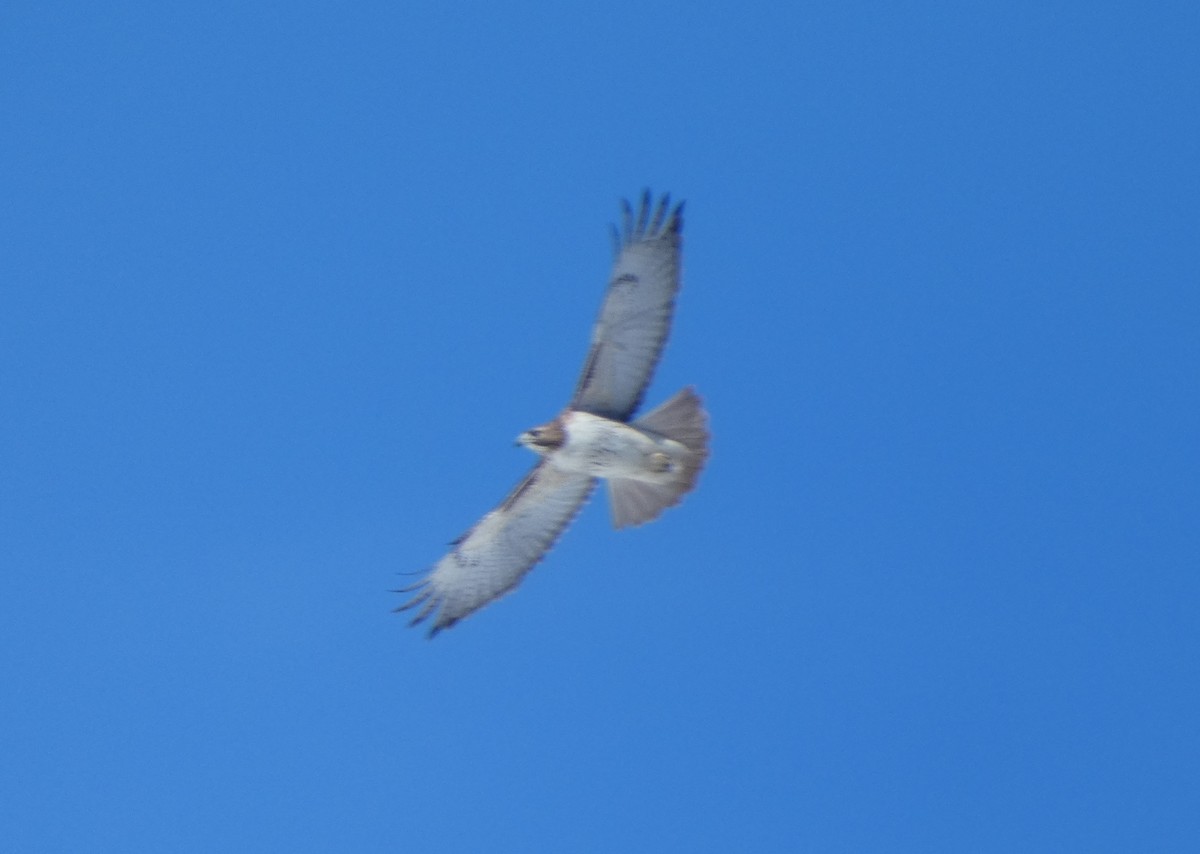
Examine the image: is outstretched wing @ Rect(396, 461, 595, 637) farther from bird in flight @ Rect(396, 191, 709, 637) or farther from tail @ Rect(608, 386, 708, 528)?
tail @ Rect(608, 386, 708, 528)

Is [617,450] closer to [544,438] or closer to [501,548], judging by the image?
[544,438]

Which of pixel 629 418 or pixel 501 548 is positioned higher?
pixel 629 418

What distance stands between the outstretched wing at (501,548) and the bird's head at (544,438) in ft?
1.43

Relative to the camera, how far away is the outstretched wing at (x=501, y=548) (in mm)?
13516

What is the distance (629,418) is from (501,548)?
160 cm

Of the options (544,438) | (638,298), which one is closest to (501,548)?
(544,438)

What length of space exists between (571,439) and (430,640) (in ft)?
7.27

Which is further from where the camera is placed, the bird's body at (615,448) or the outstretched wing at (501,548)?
the outstretched wing at (501,548)

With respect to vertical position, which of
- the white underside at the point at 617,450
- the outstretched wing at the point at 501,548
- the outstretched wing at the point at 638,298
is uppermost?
the outstretched wing at the point at 638,298

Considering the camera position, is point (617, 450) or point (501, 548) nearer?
point (617, 450)

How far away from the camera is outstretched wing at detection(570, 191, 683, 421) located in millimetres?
12836

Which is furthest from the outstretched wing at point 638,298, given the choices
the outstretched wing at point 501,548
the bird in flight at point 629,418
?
the outstretched wing at point 501,548

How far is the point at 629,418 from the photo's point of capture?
13148 millimetres

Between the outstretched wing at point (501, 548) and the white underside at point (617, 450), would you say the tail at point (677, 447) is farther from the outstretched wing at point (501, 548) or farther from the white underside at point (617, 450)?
the outstretched wing at point (501, 548)
